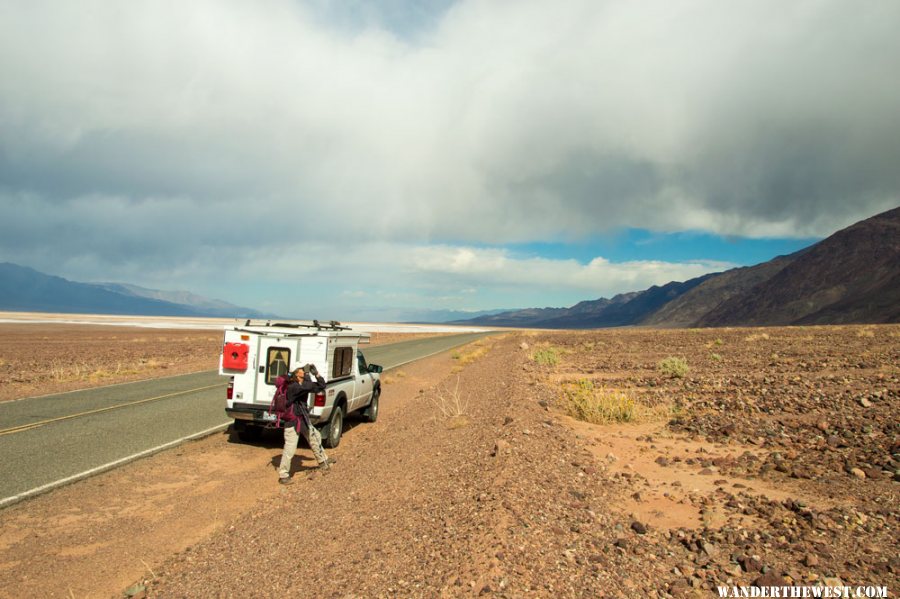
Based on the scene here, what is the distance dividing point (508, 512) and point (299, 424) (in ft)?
14.8

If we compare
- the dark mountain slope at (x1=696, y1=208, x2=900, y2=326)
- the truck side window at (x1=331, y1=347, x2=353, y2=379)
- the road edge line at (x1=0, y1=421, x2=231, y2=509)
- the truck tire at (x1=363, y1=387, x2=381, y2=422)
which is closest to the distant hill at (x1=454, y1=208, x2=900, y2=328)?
the dark mountain slope at (x1=696, y1=208, x2=900, y2=326)

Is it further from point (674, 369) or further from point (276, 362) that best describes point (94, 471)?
point (674, 369)

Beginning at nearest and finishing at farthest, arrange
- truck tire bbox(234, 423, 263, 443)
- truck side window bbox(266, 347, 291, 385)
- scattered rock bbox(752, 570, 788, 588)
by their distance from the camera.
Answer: scattered rock bbox(752, 570, 788, 588)
truck side window bbox(266, 347, 291, 385)
truck tire bbox(234, 423, 263, 443)

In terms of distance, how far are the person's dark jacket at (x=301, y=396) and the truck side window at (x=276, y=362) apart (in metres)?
1.81

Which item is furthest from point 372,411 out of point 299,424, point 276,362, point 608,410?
point 608,410

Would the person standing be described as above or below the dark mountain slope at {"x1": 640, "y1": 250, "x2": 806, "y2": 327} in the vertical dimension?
below

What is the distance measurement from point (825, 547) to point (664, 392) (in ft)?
37.3

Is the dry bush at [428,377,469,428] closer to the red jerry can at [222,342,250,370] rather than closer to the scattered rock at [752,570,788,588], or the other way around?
the red jerry can at [222,342,250,370]

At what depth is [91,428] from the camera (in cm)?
1212

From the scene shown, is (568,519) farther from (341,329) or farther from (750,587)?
(341,329)

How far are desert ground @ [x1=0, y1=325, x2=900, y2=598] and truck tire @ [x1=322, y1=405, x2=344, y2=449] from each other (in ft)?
0.98

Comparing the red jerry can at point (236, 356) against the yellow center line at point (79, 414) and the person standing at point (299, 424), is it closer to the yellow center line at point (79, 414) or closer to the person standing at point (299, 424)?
the person standing at point (299, 424)

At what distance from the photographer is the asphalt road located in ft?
29.2

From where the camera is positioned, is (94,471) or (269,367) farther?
(269,367)
